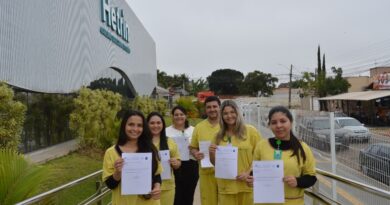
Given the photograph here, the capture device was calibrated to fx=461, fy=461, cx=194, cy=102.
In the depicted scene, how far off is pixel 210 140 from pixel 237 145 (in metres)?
0.63

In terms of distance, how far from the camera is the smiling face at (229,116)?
423cm

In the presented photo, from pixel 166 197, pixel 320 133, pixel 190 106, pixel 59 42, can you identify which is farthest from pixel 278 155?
pixel 190 106

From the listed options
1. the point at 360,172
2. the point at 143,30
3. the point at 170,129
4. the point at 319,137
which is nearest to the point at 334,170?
the point at 360,172

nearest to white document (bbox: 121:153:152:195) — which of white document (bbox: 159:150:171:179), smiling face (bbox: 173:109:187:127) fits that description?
white document (bbox: 159:150:171:179)

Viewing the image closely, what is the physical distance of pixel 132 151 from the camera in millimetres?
3498

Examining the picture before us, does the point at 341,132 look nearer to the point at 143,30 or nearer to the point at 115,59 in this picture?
the point at 115,59

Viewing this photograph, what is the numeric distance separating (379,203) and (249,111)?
11217 mm

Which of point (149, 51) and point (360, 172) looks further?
point (149, 51)

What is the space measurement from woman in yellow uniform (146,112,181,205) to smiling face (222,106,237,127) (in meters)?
0.67

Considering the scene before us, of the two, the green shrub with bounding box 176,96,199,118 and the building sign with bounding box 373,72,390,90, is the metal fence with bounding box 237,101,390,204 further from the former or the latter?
the building sign with bounding box 373,72,390,90

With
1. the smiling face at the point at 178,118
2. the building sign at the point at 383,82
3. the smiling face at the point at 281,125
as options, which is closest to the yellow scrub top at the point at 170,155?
the smiling face at the point at 178,118

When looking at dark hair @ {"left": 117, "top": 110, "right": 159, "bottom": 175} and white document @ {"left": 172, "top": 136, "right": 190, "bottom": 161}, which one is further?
white document @ {"left": 172, "top": 136, "right": 190, "bottom": 161}

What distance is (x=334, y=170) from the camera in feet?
18.7

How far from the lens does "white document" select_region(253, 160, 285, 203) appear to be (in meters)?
3.34
